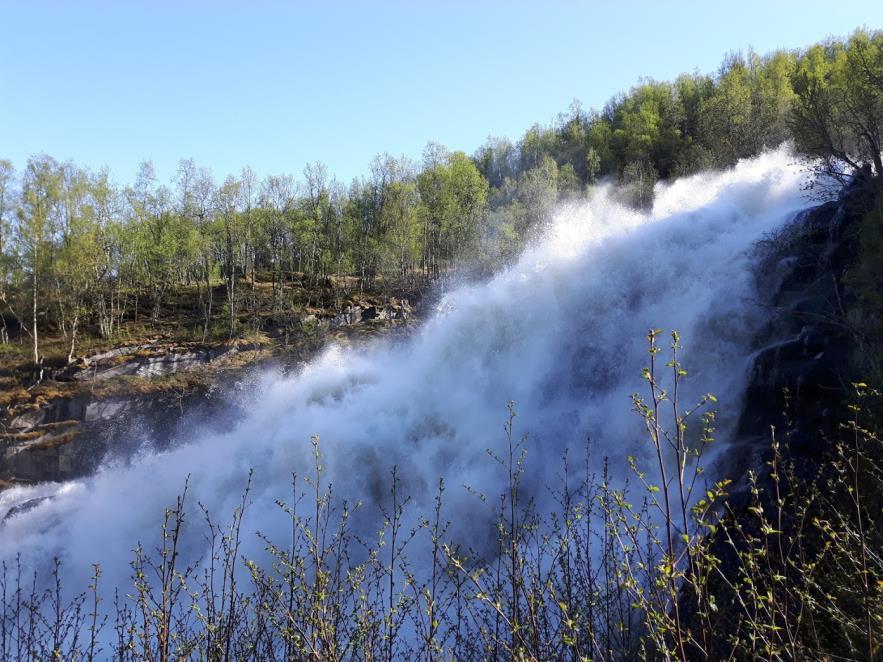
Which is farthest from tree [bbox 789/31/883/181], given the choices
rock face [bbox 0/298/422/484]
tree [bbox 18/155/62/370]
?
tree [bbox 18/155/62/370]

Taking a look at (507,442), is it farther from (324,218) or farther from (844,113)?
(324,218)

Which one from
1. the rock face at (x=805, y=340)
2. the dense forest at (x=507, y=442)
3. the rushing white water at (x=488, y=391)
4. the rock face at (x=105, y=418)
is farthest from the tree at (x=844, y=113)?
the rock face at (x=105, y=418)

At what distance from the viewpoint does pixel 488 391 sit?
674 inches

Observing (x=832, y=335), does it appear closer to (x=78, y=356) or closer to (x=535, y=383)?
(x=535, y=383)

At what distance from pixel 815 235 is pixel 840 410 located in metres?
8.49

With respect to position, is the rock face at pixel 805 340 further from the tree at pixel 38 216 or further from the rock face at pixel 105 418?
the tree at pixel 38 216

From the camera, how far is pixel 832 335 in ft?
38.6

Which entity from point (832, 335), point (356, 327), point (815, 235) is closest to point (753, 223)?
point (815, 235)

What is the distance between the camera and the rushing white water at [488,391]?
13.9 metres

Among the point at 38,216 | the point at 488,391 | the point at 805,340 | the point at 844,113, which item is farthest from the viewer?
the point at 38,216

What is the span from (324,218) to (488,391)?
28107 mm

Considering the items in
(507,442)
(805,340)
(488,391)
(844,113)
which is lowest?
(507,442)

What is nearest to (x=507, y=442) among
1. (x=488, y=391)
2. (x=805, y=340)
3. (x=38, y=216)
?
(x=488, y=391)

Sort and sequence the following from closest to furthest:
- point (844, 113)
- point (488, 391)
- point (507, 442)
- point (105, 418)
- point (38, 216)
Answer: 1. point (507, 442)
2. point (488, 391)
3. point (844, 113)
4. point (105, 418)
5. point (38, 216)
